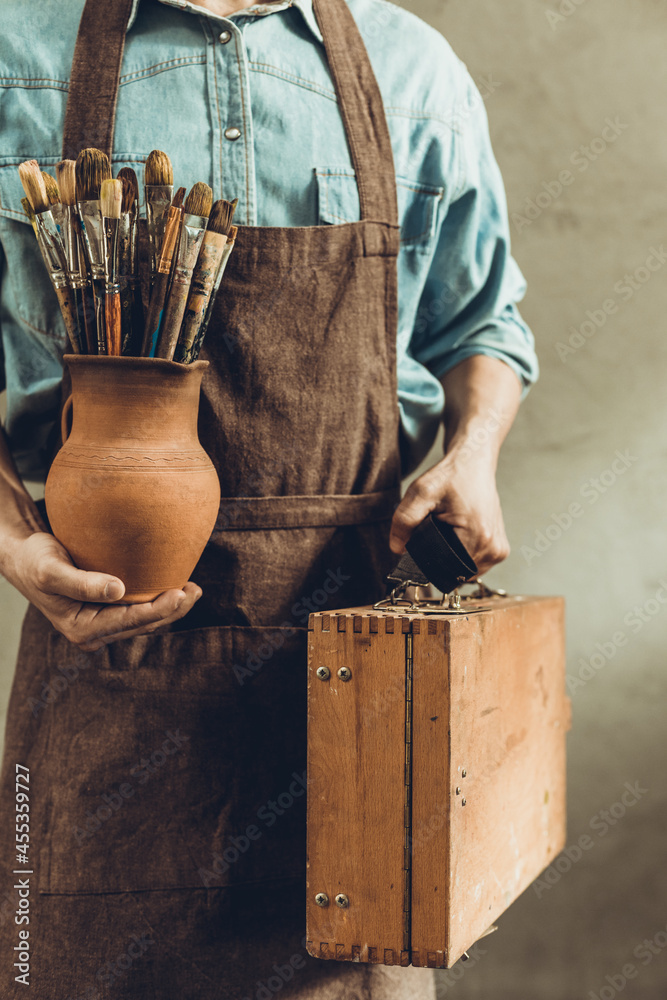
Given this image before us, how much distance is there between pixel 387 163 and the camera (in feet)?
3.03

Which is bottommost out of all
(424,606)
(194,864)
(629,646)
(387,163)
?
(629,646)

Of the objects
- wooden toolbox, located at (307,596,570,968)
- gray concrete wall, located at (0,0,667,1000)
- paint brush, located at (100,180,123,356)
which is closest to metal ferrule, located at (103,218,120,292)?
paint brush, located at (100,180,123,356)

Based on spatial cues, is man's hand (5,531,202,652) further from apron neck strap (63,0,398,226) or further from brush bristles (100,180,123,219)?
apron neck strap (63,0,398,226)

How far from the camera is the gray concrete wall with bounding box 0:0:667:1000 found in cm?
152

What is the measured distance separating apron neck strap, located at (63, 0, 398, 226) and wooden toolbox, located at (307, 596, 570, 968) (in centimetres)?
47

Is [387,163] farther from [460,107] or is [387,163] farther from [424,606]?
[424,606]

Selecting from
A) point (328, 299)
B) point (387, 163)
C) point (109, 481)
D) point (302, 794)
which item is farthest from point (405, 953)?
point (387, 163)

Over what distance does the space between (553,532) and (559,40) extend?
2.90ft

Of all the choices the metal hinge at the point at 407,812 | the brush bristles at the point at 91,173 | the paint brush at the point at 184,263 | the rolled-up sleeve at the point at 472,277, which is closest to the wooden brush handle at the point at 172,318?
the paint brush at the point at 184,263

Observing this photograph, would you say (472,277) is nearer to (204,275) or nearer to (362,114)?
(362,114)

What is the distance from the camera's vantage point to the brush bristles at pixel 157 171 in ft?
2.39

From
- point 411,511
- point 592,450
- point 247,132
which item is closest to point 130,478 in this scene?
point 411,511

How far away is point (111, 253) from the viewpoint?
0.71 meters

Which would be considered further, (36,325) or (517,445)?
(517,445)
